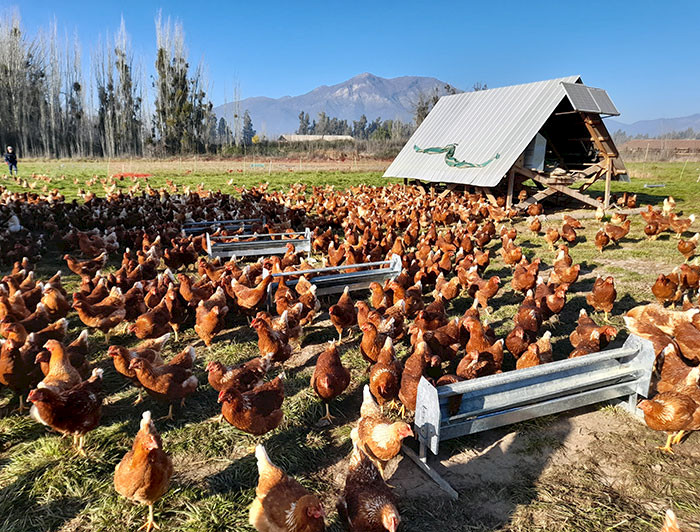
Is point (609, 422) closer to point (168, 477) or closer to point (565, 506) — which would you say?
point (565, 506)

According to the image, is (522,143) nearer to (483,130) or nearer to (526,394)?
(483,130)

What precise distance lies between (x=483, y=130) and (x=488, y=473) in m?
15.9

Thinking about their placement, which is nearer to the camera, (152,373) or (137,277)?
(152,373)

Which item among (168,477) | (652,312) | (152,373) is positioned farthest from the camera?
(652,312)

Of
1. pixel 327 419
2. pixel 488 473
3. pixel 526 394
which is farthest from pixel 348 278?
pixel 488 473

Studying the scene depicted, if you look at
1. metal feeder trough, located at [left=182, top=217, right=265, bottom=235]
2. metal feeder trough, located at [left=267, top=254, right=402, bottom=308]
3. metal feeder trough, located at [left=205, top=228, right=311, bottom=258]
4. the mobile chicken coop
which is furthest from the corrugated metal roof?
metal feeder trough, located at [left=267, top=254, right=402, bottom=308]

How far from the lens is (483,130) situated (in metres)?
17.0

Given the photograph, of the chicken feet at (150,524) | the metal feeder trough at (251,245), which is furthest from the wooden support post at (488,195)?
the chicken feet at (150,524)

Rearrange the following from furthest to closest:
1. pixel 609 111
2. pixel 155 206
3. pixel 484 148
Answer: pixel 484 148, pixel 609 111, pixel 155 206

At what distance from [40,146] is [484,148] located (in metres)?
55.0

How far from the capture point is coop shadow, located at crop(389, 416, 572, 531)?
317 cm

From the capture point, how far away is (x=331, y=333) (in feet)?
20.8

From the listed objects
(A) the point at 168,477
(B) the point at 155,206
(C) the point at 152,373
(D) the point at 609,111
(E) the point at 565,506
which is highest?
(D) the point at 609,111

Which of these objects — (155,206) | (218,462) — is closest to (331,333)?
(218,462)
